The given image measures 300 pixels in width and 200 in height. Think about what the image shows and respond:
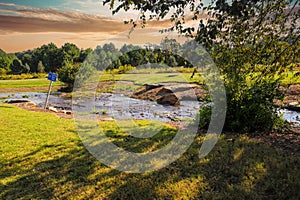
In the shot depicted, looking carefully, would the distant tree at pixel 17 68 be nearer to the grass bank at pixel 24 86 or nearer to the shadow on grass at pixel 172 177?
the grass bank at pixel 24 86

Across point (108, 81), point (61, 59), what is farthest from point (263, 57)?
point (61, 59)

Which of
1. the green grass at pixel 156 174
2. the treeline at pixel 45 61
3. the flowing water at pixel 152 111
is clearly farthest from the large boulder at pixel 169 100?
the treeline at pixel 45 61

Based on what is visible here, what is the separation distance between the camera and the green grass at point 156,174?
3.91m

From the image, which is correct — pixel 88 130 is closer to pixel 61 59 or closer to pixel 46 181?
pixel 46 181

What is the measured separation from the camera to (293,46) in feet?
16.6

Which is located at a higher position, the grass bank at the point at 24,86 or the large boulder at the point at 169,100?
the large boulder at the point at 169,100

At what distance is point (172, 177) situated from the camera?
4461mm

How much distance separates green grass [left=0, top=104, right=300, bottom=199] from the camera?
12.8ft

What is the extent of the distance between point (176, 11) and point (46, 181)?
390 cm

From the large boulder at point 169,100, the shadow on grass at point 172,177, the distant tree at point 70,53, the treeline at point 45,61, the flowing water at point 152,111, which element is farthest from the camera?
the distant tree at point 70,53

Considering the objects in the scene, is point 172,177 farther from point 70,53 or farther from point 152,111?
point 70,53

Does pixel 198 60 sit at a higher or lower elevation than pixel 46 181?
higher

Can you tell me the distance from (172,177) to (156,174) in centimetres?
34

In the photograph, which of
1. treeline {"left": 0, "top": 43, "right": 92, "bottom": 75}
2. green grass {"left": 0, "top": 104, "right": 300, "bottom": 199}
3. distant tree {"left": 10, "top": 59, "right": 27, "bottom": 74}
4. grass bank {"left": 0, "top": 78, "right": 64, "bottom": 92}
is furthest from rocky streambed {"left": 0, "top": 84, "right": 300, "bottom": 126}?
distant tree {"left": 10, "top": 59, "right": 27, "bottom": 74}
